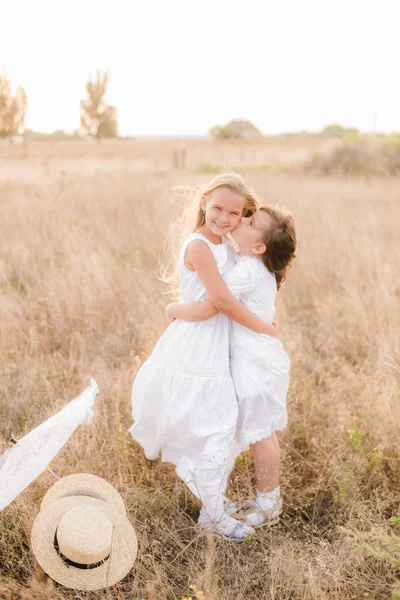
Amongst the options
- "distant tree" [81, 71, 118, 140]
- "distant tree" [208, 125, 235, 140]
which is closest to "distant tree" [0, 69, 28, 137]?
"distant tree" [81, 71, 118, 140]

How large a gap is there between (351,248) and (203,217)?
3862 mm

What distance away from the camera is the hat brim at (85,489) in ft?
7.38

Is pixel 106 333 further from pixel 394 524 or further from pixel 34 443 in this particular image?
pixel 394 524

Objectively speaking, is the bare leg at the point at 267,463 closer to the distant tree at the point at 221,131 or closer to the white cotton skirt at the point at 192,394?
the white cotton skirt at the point at 192,394

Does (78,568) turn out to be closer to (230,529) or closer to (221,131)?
(230,529)

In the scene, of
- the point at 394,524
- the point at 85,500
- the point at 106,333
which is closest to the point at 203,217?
the point at 85,500

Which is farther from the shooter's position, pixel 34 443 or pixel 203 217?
pixel 203 217

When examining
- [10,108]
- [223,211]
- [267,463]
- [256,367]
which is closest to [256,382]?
[256,367]

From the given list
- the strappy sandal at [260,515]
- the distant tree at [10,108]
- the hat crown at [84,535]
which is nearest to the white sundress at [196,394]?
the strappy sandal at [260,515]

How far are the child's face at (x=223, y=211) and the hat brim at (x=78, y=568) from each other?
1237 mm

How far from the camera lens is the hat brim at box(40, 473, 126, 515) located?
225cm

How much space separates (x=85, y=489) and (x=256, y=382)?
2.80 feet

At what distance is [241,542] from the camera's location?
8.15ft

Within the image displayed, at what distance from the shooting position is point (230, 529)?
247 cm
